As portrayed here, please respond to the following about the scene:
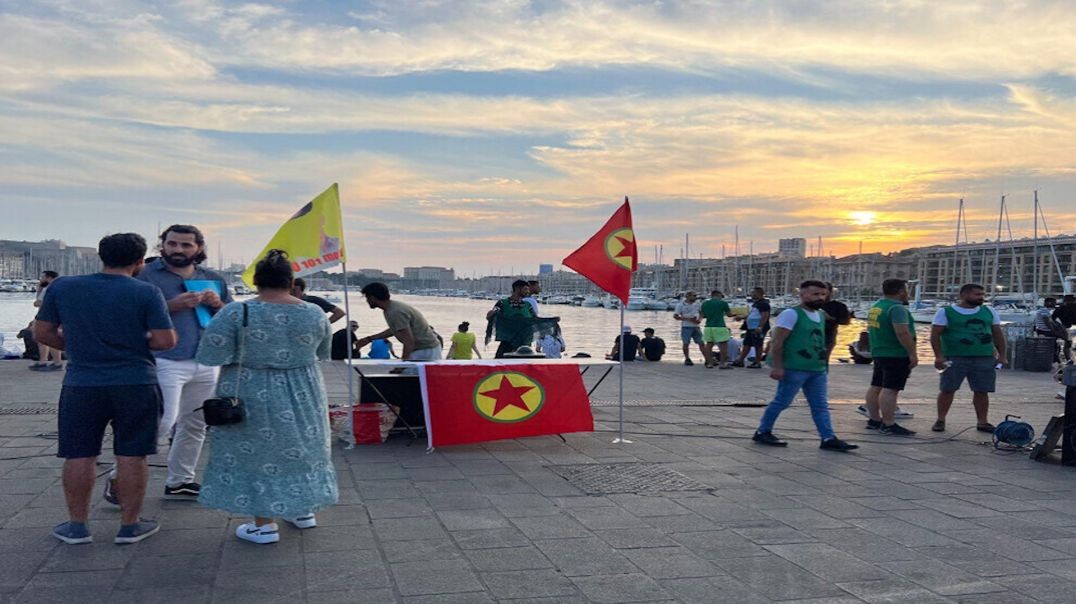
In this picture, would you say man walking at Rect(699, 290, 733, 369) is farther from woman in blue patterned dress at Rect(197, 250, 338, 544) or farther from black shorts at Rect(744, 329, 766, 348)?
woman in blue patterned dress at Rect(197, 250, 338, 544)

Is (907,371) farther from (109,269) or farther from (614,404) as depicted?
(109,269)

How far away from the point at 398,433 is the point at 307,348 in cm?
375

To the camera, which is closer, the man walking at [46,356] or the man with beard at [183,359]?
the man with beard at [183,359]

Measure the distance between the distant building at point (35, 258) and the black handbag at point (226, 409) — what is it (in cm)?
11199

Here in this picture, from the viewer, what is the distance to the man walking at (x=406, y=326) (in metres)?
8.57

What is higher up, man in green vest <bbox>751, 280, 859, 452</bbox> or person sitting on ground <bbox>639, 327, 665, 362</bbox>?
man in green vest <bbox>751, 280, 859, 452</bbox>

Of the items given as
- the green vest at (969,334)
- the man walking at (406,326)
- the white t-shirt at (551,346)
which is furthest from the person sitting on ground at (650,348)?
the man walking at (406,326)

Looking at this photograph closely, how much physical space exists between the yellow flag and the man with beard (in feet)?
5.40

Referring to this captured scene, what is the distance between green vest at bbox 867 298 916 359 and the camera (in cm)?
909

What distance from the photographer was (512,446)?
25.6 ft

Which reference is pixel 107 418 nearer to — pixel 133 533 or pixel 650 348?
pixel 133 533

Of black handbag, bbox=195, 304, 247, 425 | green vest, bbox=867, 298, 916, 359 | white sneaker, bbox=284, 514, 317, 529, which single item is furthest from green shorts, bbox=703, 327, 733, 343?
black handbag, bbox=195, 304, 247, 425

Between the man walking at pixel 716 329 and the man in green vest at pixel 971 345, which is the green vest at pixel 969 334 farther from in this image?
the man walking at pixel 716 329

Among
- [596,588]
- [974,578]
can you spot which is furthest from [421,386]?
[974,578]
